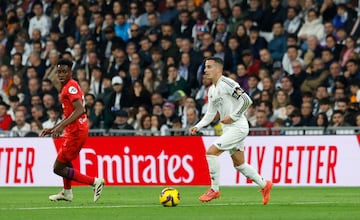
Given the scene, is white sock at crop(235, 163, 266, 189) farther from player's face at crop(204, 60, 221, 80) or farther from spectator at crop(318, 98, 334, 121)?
spectator at crop(318, 98, 334, 121)

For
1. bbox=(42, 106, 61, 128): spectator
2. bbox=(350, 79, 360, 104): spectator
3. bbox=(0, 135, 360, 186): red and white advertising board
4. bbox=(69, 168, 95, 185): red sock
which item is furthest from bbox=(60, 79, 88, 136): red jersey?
bbox=(42, 106, 61, 128): spectator

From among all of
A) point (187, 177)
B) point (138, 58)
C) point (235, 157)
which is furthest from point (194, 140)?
point (235, 157)

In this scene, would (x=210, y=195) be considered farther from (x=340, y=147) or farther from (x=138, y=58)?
(x=138, y=58)

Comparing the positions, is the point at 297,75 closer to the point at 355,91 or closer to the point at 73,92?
the point at 355,91

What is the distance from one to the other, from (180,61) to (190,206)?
39.4ft

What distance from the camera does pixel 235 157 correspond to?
1698cm

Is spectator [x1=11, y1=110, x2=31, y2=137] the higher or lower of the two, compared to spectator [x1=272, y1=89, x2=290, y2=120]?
lower

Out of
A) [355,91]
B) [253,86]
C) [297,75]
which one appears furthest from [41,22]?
[355,91]

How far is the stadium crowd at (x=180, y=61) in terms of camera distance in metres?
25.1

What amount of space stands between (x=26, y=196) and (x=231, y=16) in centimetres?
1008

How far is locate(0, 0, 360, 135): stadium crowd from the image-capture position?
25.1 meters

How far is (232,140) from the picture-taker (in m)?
16.9

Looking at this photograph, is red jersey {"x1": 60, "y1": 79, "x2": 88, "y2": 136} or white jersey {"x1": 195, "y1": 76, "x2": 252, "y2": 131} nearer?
white jersey {"x1": 195, "y1": 76, "x2": 252, "y2": 131}

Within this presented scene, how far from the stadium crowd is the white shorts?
22.5 ft
